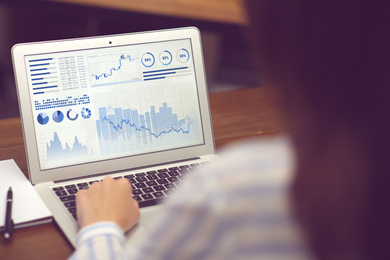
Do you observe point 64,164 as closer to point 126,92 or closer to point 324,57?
point 126,92

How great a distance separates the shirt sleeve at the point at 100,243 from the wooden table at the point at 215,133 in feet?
0.26

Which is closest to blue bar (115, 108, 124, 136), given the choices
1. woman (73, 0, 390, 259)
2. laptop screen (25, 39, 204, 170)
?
laptop screen (25, 39, 204, 170)

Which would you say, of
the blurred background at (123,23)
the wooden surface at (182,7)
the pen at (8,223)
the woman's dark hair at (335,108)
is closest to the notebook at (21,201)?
the pen at (8,223)

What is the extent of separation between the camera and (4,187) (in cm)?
107

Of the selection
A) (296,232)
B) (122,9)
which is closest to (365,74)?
(296,232)

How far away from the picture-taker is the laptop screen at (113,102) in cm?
113

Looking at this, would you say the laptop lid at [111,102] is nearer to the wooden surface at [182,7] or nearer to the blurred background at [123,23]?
the blurred background at [123,23]

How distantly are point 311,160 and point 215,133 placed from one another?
0.87 metres

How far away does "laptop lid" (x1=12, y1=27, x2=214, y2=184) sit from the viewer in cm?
112

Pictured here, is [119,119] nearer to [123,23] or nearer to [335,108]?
[335,108]

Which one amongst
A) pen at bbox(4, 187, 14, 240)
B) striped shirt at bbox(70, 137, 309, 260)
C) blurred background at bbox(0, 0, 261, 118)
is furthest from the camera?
blurred background at bbox(0, 0, 261, 118)

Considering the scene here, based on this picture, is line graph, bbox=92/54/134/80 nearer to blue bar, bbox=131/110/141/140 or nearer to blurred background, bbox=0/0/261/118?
blue bar, bbox=131/110/141/140

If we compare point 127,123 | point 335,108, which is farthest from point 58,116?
point 335,108

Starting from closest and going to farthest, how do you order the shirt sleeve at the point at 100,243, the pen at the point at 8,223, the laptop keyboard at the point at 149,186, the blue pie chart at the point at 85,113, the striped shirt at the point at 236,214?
the striped shirt at the point at 236,214 → the shirt sleeve at the point at 100,243 → the pen at the point at 8,223 → the laptop keyboard at the point at 149,186 → the blue pie chart at the point at 85,113
